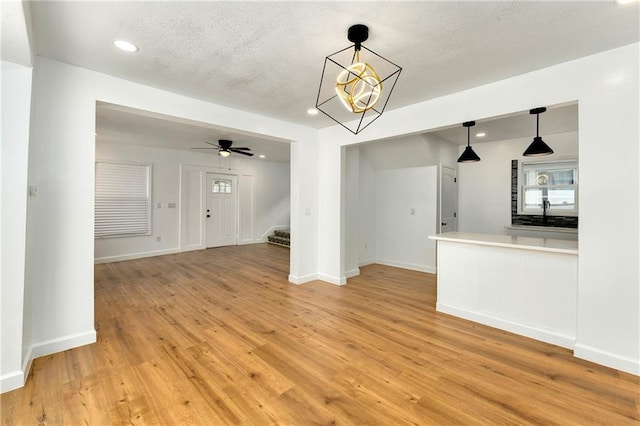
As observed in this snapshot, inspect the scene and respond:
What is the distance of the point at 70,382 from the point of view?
6.91ft

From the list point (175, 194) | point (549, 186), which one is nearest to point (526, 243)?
point (549, 186)

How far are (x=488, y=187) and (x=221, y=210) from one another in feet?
22.0

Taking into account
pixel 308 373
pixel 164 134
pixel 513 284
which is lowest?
pixel 308 373

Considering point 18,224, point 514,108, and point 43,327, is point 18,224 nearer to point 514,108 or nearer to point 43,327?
point 43,327

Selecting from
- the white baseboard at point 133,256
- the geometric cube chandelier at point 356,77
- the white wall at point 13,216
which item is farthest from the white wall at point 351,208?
the white baseboard at point 133,256

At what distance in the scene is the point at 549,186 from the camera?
5.43 metres

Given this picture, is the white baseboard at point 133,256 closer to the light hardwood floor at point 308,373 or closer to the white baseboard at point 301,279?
the light hardwood floor at point 308,373

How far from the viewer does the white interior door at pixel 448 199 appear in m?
5.59

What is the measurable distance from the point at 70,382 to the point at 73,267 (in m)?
0.99

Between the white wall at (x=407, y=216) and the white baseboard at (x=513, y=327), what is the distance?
2.00m

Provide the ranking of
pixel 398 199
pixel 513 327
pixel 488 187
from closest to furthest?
pixel 513 327 < pixel 398 199 < pixel 488 187

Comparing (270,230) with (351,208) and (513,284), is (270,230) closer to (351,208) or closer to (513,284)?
(351,208)

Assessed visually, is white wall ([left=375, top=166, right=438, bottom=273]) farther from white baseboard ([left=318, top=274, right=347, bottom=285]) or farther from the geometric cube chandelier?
the geometric cube chandelier

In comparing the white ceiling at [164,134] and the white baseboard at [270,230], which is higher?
the white ceiling at [164,134]
